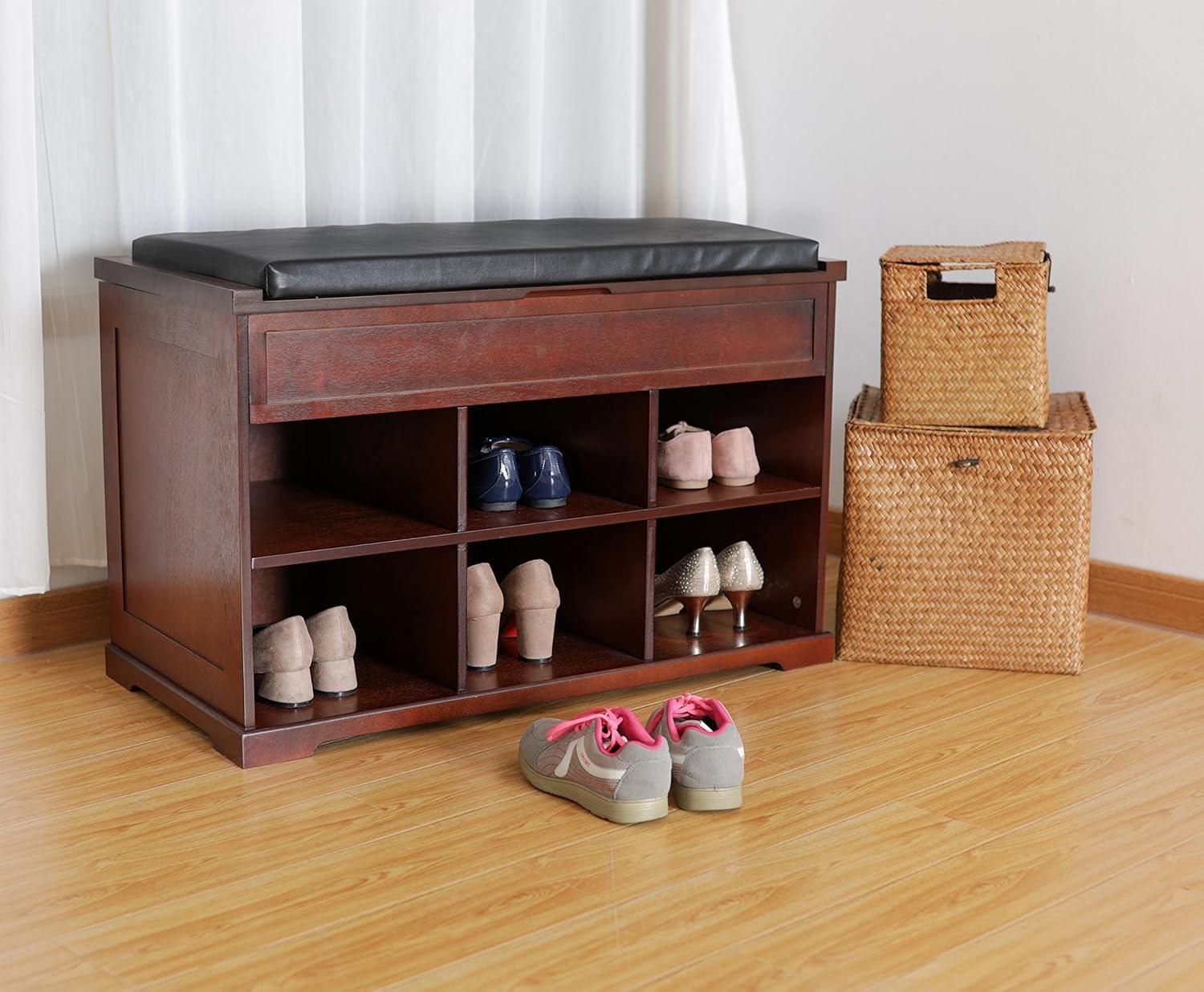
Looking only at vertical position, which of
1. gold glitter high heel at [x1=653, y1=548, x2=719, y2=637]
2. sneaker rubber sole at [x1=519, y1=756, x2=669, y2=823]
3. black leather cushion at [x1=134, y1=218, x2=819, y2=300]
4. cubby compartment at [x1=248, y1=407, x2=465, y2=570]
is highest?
black leather cushion at [x1=134, y1=218, x2=819, y2=300]

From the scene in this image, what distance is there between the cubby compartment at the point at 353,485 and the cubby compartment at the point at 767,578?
1.43 feet

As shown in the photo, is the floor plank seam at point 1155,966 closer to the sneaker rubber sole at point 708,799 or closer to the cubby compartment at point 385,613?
the sneaker rubber sole at point 708,799

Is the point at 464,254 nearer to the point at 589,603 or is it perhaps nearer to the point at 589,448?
the point at 589,448

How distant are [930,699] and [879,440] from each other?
39cm

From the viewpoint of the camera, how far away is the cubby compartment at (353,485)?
1822mm

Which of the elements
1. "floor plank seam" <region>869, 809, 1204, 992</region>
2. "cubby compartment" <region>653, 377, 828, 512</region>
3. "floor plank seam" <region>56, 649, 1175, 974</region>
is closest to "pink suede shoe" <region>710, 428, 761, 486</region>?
"cubby compartment" <region>653, 377, 828, 512</region>

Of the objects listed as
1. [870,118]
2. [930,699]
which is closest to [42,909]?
[930,699]

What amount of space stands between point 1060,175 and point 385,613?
134 centimetres

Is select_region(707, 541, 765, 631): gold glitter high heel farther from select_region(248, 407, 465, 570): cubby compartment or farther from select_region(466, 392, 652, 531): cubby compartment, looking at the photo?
select_region(248, 407, 465, 570): cubby compartment

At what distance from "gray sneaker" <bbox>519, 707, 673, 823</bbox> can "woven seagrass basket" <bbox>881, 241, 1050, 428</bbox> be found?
2.47ft

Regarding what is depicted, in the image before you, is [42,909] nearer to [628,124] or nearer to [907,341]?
[907,341]

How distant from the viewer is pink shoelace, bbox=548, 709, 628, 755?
1664 millimetres

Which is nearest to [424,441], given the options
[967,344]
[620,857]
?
[620,857]

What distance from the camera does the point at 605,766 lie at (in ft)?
5.38
